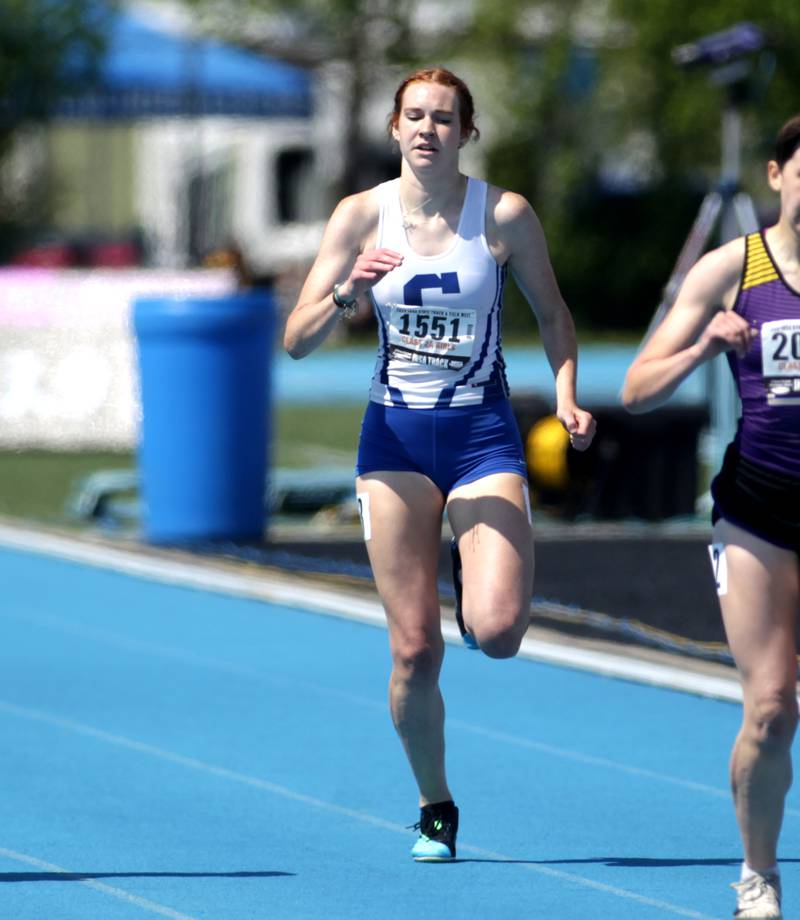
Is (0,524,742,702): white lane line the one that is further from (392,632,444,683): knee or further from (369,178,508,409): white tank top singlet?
(369,178,508,409): white tank top singlet

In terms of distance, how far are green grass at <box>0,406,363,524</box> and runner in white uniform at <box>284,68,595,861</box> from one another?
9.82 metres

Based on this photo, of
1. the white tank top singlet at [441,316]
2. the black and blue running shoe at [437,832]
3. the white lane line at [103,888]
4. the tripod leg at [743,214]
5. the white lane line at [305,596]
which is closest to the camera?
the white lane line at [103,888]

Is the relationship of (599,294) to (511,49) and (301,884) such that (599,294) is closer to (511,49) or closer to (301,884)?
(511,49)

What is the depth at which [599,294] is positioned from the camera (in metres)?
39.8

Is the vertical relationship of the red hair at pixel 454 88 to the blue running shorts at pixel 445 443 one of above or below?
above

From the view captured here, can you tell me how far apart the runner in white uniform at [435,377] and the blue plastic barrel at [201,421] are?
7770 mm

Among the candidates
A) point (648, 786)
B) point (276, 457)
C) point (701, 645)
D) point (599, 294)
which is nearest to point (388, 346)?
point (648, 786)

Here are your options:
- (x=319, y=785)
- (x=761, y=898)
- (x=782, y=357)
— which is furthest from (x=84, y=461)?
(x=782, y=357)

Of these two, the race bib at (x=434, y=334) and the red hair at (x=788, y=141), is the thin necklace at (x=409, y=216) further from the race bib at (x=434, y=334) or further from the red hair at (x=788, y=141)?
the red hair at (x=788, y=141)

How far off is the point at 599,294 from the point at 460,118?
33.9m

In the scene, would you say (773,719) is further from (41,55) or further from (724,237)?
(41,55)

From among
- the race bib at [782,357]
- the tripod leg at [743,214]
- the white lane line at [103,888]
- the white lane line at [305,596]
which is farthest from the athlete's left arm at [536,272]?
the tripod leg at [743,214]

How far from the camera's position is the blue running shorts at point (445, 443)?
20.4ft

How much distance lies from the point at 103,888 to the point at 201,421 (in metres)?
8.05
